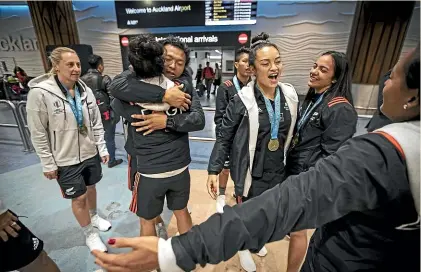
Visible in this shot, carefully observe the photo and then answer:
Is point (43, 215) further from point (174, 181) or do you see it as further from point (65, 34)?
point (65, 34)

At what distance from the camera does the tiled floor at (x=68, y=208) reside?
6.52ft

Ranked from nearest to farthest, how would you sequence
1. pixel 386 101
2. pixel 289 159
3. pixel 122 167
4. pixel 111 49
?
Result: pixel 386 101, pixel 289 159, pixel 122 167, pixel 111 49

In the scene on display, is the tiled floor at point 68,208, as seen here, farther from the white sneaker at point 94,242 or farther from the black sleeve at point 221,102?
the black sleeve at point 221,102

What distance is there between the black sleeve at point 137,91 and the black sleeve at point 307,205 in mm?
915

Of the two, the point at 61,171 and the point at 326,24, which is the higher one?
the point at 326,24

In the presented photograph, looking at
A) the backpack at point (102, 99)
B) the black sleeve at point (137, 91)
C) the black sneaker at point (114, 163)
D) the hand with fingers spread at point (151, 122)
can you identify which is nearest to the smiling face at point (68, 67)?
the black sleeve at point (137, 91)

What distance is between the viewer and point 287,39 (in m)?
6.52

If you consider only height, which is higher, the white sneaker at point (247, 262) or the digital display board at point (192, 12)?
the digital display board at point (192, 12)

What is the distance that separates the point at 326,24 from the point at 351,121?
5.96 metres

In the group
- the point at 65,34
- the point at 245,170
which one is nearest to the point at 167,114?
the point at 245,170

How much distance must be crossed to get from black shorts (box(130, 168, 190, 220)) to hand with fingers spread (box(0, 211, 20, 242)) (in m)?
0.66

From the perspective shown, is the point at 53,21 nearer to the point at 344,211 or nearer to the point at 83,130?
the point at 83,130

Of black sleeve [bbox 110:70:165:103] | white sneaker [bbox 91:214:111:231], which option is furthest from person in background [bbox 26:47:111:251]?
black sleeve [bbox 110:70:165:103]

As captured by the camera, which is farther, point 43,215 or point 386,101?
point 43,215
